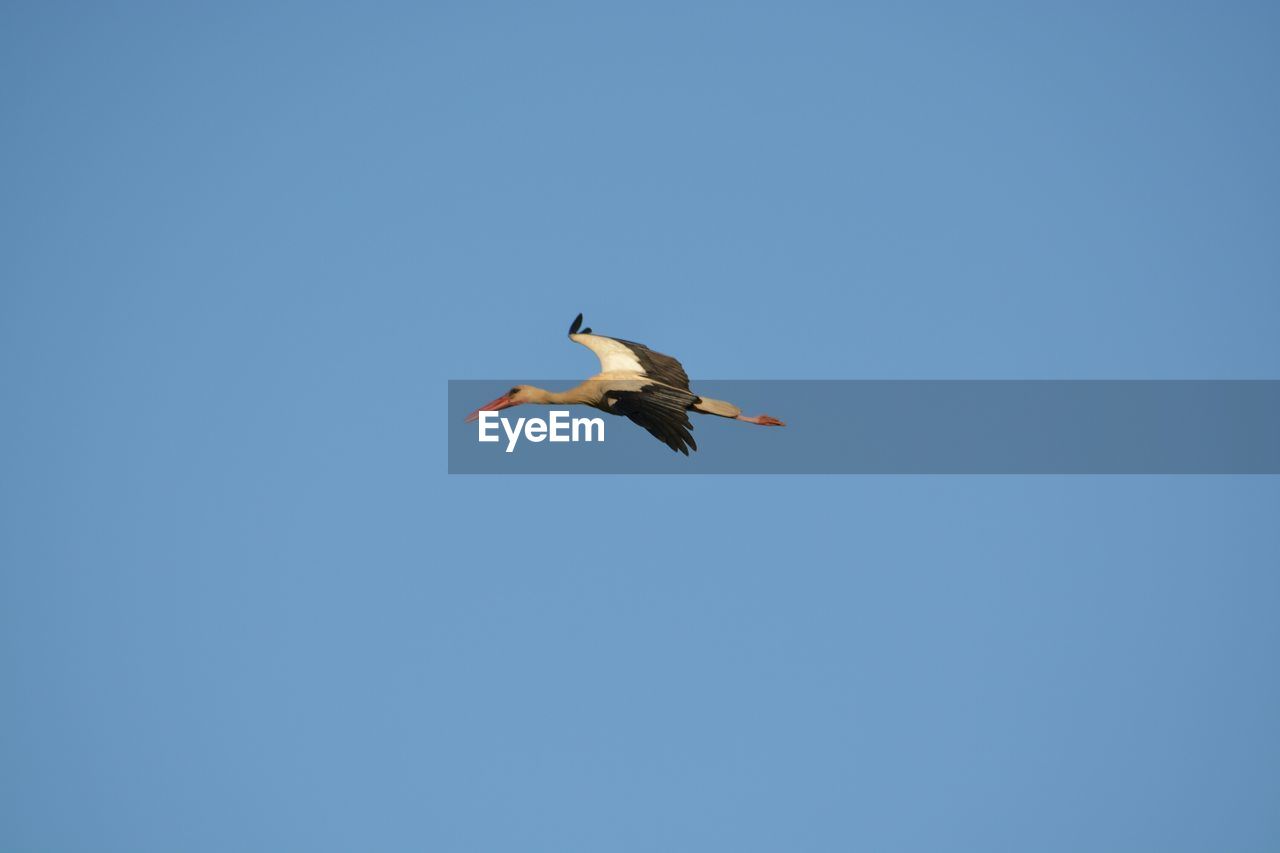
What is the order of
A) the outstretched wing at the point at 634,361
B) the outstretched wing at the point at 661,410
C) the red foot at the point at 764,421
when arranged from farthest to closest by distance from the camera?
1. the red foot at the point at 764,421
2. the outstretched wing at the point at 634,361
3. the outstretched wing at the point at 661,410

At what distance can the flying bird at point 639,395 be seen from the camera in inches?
1282

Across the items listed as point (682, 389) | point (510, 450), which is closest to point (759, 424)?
point (682, 389)

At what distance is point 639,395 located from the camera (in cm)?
3297

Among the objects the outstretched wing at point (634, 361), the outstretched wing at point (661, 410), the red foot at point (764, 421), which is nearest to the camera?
the outstretched wing at point (661, 410)

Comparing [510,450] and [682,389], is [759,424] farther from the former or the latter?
[510,450]

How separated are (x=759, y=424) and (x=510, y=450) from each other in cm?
506

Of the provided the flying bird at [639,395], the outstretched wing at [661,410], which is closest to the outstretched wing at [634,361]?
the flying bird at [639,395]

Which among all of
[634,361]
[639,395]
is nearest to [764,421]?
[634,361]

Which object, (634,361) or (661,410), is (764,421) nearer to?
(634,361)

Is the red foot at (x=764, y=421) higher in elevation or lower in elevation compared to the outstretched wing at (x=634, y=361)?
lower

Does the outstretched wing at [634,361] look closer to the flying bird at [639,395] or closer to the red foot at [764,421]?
the flying bird at [639,395]

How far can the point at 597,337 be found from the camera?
36.9 metres

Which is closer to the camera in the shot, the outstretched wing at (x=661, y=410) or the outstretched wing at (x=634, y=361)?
the outstretched wing at (x=661, y=410)

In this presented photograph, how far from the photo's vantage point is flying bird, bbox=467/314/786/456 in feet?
107
